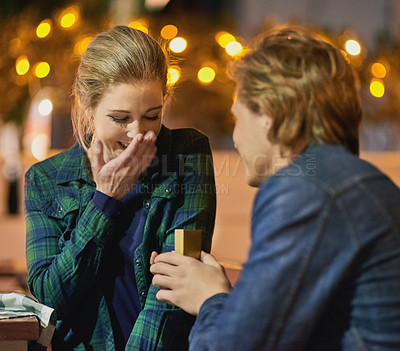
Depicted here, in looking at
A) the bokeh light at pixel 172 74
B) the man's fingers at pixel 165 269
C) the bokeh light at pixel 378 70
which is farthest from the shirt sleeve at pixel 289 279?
the bokeh light at pixel 378 70

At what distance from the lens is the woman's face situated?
1.70 m

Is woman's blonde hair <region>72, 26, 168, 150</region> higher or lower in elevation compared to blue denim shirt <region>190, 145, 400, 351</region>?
higher

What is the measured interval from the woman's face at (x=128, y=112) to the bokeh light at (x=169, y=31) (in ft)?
10.9

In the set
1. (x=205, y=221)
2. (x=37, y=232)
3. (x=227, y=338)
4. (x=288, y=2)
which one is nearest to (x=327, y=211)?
(x=227, y=338)

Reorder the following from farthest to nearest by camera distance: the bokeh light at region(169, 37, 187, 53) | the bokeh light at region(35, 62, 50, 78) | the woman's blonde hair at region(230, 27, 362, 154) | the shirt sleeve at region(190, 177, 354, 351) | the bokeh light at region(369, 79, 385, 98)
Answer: the bokeh light at region(369, 79, 385, 98), the bokeh light at region(35, 62, 50, 78), the bokeh light at region(169, 37, 187, 53), the woman's blonde hair at region(230, 27, 362, 154), the shirt sleeve at region(190, 177, 354, 351)

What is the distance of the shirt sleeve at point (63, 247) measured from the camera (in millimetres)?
1627

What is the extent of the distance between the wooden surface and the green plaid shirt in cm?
13

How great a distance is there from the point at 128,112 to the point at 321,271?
2.69 feet

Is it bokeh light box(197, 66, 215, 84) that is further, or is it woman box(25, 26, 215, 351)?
bokeh light box(197, 66, 215, 84)

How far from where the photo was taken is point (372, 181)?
Result: 110cm

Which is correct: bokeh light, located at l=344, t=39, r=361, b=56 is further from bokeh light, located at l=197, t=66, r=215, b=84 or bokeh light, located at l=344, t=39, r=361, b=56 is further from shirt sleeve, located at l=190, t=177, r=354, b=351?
shirt sleeve, located at l=190, t=177, r=354, b=351

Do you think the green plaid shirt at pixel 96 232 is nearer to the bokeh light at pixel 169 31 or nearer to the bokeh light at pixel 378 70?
the bokeh light at pixel 169 31

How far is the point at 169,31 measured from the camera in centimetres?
506

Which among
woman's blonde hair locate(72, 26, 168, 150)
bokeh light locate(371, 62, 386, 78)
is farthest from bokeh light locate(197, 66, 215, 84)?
woman's blonde hair locate(72, 26, 168, 150)
